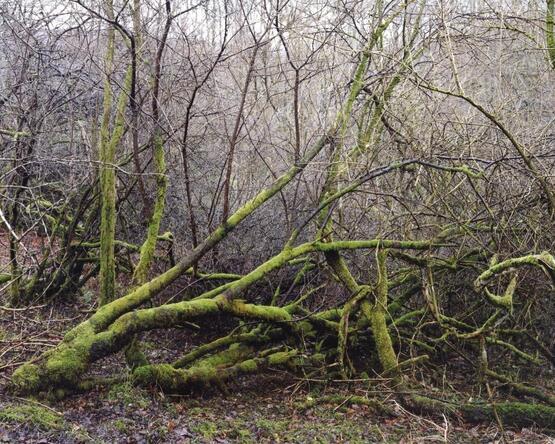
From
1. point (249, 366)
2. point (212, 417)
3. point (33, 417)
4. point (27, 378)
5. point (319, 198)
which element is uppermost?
point (319, 198)

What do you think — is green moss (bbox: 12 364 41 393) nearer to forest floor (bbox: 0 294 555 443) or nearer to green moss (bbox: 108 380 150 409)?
forest floor (bbox: 0 294 555 443)

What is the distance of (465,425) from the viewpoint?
542 cm

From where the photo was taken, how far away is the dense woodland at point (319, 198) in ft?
18.0

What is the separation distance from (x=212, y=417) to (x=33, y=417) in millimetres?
1609

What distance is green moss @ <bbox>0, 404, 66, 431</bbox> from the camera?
3.97 metres

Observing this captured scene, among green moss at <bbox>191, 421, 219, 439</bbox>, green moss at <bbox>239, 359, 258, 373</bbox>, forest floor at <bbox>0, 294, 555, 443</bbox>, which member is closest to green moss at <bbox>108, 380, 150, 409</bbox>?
forest floor at <bbox>0, 294, 555, 443</bbox>

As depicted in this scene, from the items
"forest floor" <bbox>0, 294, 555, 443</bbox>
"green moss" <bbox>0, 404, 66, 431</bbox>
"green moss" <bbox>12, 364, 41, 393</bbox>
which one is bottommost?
"forest floor" <bbox>0, 294, 555, 443</bbox>

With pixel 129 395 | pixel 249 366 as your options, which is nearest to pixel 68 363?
pixel 129 395

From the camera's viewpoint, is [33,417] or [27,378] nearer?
[33,417]

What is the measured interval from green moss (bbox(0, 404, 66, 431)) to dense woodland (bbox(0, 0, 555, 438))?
15.3 inches

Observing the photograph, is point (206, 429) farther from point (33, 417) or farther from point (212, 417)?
point (33, 417)

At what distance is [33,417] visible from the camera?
405 cm

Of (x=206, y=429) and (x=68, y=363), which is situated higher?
(x=68, y=363)

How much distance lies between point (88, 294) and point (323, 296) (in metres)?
3.80
